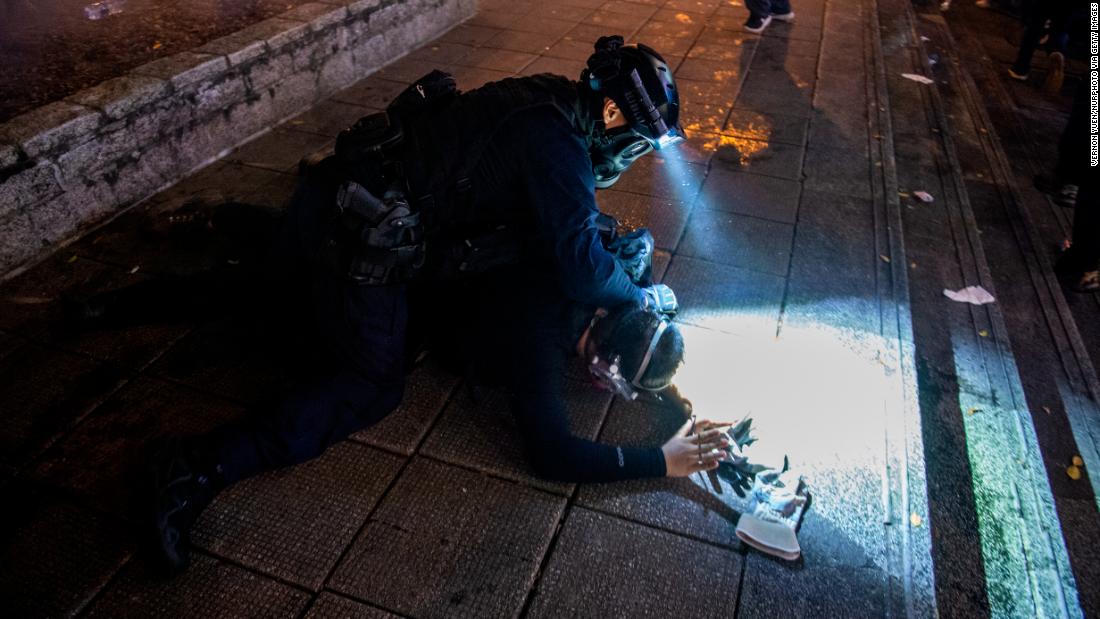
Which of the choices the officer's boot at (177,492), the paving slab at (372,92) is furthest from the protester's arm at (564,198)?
the paving slab at (372,92)

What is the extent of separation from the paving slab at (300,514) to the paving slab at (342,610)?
7 centimetres

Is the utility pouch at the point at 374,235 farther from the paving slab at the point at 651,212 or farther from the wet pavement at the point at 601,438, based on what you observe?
the paving slab at the point at 651,212

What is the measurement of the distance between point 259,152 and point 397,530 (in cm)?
369

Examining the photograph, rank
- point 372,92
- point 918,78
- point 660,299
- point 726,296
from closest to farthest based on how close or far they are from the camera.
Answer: point 660,299 < point 726,296 < point 372,92 < point 918,78

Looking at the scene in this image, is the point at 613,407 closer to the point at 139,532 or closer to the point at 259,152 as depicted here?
the point at 139,532

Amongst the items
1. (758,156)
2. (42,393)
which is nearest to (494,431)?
(42,393)

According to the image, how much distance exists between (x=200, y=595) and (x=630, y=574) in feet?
5.14

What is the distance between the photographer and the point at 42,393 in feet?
9.68

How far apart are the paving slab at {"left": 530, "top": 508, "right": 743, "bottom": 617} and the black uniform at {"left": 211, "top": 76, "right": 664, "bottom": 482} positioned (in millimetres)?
240

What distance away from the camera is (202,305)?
3.14 metres

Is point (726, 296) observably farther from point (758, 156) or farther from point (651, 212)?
point (758, 156)

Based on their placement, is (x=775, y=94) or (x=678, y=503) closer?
(x=678, y=503)

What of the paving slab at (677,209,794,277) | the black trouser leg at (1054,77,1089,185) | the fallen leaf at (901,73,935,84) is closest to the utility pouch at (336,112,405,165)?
the paving slab at (677,209,794,277)

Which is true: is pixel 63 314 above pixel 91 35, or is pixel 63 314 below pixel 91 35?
below
